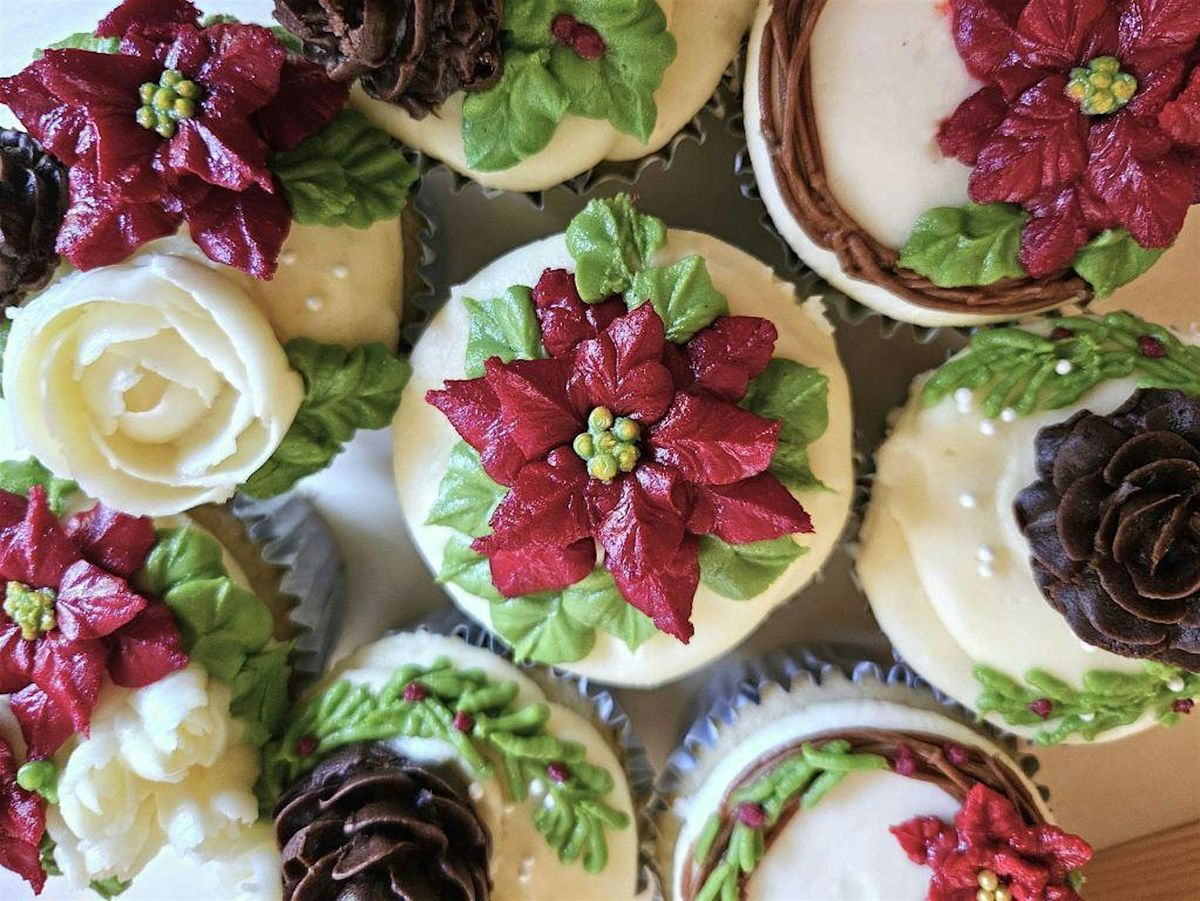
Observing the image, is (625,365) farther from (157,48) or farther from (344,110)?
(157,48)

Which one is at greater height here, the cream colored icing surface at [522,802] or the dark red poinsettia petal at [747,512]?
the dark red poinsettia petal at [747,512]

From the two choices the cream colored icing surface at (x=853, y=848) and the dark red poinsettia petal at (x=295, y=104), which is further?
the cream colored icing surface at (x=853, y=848)

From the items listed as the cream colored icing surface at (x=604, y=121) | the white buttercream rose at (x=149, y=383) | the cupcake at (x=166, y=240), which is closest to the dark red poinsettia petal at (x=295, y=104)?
the cupcake at (x=166, y=240)

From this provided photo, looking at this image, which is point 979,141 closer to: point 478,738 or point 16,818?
point 478,738

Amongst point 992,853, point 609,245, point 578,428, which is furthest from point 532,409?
point 992,853

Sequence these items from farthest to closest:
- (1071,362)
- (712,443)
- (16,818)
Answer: (1071,362)
(16,818)
(712,443)

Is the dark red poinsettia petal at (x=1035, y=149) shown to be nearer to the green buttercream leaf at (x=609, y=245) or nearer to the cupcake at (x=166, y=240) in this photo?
the green buttercream leaf at (x=609, y=245)
